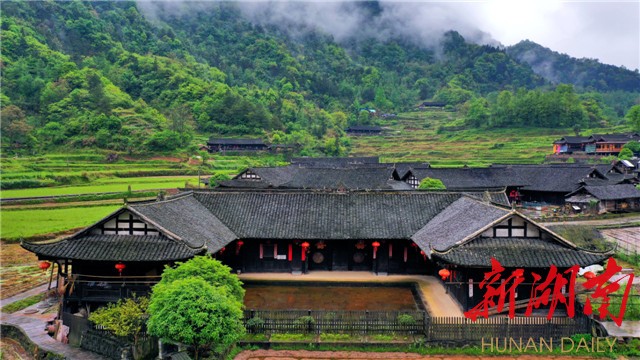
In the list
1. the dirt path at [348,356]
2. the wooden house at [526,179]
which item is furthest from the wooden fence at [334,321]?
the wooden house at [526,179]

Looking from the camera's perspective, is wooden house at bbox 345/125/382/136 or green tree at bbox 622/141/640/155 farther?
wooden house at bbox 345/125/382/136

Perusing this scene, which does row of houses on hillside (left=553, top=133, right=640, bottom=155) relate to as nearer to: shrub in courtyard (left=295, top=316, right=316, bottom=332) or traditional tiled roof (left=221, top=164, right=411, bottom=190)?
traditional tiled roof (left=221, top=164, right=411, bottom=190)

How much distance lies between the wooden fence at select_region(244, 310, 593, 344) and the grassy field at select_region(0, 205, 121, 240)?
24379 millimetres

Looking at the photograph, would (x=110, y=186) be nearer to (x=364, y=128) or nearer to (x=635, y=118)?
(x=364, y=128)

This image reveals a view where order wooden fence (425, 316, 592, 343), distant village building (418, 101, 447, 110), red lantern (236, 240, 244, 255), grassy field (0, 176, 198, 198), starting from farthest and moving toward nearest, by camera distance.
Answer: distant village building (418, 101, 447, 110)
grassy field (0, 176, 198, 198)
red lantern (236, 240, 244, 255)
wooden fence (425, 316, 592, 343)

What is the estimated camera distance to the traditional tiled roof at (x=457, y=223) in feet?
65.6

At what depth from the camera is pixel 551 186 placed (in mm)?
54094

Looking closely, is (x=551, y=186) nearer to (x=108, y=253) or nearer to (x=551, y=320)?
(x=551, y=320)

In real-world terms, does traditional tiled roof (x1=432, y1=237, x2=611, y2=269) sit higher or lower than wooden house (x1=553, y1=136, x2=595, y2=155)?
lower

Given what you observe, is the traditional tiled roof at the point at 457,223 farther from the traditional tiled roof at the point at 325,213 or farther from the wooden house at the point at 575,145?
the wooden house at the point at 575,145

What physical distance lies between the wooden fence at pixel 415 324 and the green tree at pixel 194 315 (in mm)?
3619

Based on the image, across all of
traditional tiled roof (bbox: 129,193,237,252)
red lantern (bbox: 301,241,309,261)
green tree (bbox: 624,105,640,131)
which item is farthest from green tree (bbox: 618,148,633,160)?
traditional tiled roof (bbox: 129,193,237,252)

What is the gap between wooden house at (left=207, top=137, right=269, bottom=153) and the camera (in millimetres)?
88938

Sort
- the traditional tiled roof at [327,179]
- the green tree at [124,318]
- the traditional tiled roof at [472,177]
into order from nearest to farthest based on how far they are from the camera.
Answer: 1. the green tree at [124,318]
2. the traditional tiled roof at [327,179]
3. the traditional tiled roof at [472,177]
